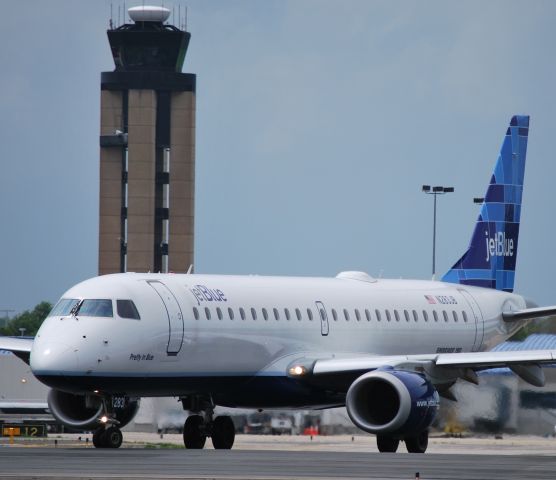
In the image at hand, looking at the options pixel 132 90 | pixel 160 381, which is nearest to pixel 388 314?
pixel 160 381

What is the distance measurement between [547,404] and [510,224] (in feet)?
19.9

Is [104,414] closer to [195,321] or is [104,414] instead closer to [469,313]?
[195,321]

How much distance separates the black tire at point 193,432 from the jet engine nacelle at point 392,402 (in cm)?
481

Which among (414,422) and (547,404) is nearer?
(414,422)

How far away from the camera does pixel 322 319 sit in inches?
1695

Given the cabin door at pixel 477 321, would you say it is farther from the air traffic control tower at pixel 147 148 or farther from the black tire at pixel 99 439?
the air traffic control tower at pixel 147 148

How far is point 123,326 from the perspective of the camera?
3694cm

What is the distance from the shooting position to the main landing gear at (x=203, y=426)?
1639 inches

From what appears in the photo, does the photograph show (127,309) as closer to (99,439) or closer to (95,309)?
(95,309)

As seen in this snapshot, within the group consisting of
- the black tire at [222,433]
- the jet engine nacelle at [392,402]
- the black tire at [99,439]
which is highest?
the jet engine nacelle at [392,402]

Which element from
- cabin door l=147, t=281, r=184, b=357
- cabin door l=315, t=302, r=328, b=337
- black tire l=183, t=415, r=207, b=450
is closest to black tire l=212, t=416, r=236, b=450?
black tire l=183, t=415, r=207, b=450

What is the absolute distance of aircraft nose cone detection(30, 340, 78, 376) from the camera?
35.6 m

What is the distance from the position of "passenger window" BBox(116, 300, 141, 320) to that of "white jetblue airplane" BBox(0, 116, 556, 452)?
0.05 metres

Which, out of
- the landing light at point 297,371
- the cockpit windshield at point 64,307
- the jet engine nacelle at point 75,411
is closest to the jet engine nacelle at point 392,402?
the landing light at point 297,371
